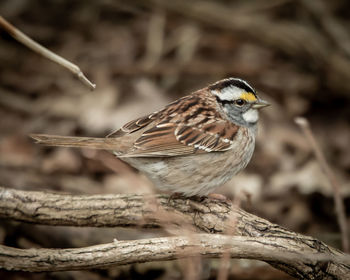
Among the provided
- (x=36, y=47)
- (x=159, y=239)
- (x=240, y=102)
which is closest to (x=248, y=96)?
(x=240, y=102)

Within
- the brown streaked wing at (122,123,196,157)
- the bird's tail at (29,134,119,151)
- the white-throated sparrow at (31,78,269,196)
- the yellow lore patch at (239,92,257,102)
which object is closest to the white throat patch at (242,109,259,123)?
the white-throated sparrow at (31,78,269,196)

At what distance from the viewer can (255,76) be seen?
721 cm

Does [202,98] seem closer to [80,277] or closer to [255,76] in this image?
[80,277]

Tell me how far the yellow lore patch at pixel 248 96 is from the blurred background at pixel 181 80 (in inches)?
58.0

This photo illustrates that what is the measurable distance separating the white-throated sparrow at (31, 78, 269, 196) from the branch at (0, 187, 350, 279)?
0.20 m

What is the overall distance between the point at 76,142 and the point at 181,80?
3.55 meters

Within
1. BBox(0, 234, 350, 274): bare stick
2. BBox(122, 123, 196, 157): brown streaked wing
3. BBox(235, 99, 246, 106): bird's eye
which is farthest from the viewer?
BBox(235, 99, 246, 106): bird's eye

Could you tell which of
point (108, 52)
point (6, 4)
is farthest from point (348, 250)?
point (6, 4)

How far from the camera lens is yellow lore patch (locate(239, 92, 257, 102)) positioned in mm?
4277

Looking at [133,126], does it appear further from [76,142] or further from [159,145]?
[76,142]

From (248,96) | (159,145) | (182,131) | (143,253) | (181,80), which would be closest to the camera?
(143,253)

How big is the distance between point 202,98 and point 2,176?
206 centimetres

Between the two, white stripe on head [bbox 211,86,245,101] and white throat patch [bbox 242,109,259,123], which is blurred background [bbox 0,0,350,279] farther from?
white stripe on head [bbox 211,86,245,101]

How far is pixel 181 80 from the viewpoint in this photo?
7.09m
